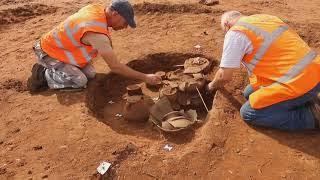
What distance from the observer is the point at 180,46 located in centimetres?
638

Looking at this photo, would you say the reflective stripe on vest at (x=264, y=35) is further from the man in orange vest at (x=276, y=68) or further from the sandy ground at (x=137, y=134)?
the sandy ground at (x=137, y=134)

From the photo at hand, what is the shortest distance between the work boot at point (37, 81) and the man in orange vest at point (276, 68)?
8.29ft

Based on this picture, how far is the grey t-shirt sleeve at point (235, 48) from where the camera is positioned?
425 cm

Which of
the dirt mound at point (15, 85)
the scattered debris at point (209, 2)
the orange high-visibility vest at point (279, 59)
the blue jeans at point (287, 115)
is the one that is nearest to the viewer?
the orange high-visibility vest at point (279, 59)

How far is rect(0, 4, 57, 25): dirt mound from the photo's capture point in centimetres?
819

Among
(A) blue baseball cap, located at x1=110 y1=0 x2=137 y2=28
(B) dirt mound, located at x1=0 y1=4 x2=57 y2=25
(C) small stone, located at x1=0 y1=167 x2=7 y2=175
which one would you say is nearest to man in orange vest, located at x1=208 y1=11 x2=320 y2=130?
(A) blue baseball cap, located at x1=110 y1=0 x2=137 y2=28

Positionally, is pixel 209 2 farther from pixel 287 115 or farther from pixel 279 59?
pixel 287 115

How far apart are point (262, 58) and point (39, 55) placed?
3.08m

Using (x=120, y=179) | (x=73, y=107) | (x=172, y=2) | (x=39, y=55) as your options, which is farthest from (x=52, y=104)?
(x=172, y=2)

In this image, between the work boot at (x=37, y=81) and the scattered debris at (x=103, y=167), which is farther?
the work boot at (x=37, y=81)

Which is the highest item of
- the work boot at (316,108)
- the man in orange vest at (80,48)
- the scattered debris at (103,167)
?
the man in orange vest at (80,48)

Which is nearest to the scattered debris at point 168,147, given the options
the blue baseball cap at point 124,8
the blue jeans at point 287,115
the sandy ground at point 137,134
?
the sandy ground at point 137,134

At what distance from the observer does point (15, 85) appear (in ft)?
19.2

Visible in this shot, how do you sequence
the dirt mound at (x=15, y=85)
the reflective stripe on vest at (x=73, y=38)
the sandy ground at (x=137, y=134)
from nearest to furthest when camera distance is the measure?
the sandy ground at (x=137, y=134)
the reflective stripe on vest at (x=73, y=38)
the dirt mound at (x=15, y=85)
